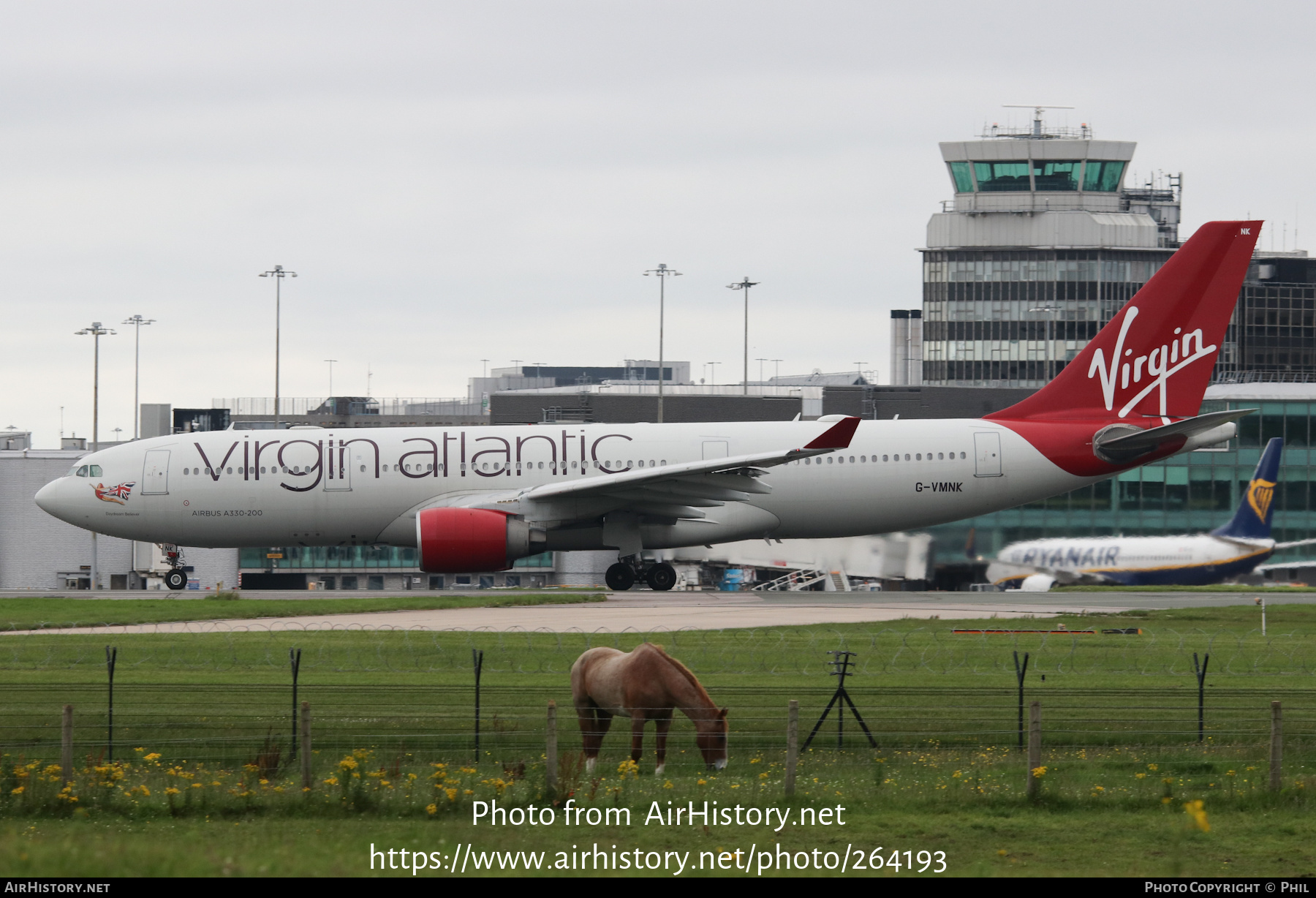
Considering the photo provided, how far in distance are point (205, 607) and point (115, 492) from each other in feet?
21.0

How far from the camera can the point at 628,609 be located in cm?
3316

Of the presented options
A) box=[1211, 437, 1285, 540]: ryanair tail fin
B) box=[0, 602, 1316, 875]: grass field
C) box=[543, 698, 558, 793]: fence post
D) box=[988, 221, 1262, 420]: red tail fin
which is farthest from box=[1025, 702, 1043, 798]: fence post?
box=[1211, 437, 1285, 540]: ryanair tail fin

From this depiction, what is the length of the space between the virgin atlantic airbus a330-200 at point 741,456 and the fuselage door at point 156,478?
0.04 meters

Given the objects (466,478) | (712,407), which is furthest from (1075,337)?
(466,478)

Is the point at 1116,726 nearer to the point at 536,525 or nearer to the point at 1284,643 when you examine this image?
the point at 1284,643

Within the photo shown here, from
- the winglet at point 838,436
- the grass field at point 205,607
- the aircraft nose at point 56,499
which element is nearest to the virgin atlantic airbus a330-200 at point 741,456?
the aircraft nose at point 56,499

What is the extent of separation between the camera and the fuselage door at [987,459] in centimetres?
3788

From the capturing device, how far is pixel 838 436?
113 feet

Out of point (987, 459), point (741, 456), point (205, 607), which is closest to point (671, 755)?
point (205, 607)

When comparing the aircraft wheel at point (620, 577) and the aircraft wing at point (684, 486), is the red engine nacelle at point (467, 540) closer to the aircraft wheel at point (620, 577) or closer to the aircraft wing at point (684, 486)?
the aircraft wing at point (684, 486)

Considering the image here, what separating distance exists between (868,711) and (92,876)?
1178cm

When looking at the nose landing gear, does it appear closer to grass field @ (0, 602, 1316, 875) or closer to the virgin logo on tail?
grass field @ (0, 602, 1316, 875)

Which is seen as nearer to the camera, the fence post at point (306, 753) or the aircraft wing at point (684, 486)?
the fence post at point (306, 753)

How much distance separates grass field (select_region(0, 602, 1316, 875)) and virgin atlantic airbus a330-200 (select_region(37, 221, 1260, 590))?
1143 centimetres
